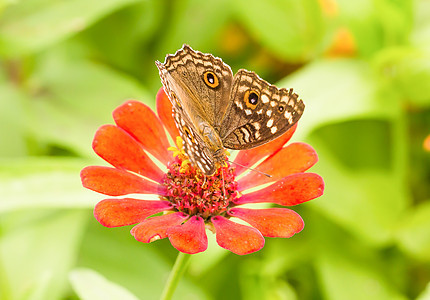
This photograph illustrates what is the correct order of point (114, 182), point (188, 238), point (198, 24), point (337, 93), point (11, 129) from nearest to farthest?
1. point (188, 238)
2. point (114, 182)
3. point (337, 93)
4. point (11, 129)
5. point (198, 24)

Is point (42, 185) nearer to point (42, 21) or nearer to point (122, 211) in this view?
point (122, 211)

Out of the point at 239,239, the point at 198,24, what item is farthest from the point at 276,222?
the point at 198,24

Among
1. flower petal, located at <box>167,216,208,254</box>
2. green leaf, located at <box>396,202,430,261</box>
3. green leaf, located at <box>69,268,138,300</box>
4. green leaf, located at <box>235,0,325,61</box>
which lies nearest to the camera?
flower petal, located at <box>167,216,208,254</box>

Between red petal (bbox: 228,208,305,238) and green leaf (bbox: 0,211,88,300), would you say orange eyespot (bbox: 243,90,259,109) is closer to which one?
red petal (bbox: 228,208,305,238)

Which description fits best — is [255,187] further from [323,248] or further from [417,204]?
[417,204]

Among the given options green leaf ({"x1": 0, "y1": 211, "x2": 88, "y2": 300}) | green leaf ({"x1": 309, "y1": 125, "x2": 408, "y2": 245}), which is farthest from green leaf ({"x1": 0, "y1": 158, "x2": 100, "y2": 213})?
green leaf ({"x1": 309, "y1": 125, "x2": 408, "y2": 245})

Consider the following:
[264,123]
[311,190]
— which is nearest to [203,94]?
[264,123]
